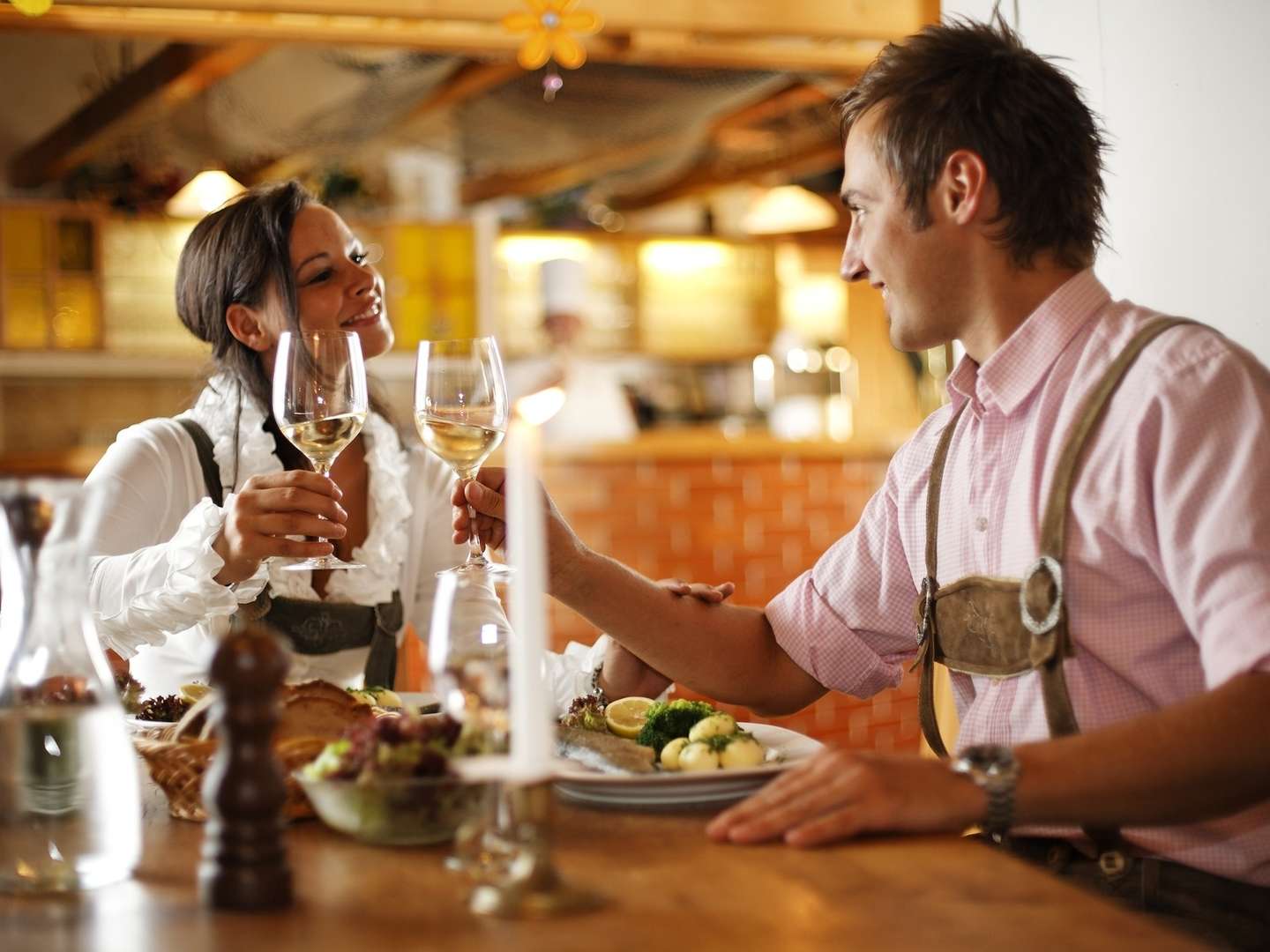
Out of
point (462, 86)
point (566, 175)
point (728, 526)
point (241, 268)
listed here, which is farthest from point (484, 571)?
point (566, 175)

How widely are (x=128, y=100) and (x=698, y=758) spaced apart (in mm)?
5855

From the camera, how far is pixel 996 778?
1091mm

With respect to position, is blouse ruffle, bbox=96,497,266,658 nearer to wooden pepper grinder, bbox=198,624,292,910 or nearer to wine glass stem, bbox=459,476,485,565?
wine glass stem, bbox=459,476,485,565

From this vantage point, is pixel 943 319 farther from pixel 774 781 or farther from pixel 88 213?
pixel 88 213

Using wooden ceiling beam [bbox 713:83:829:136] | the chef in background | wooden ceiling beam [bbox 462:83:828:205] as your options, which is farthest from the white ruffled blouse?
wooden ceiling beam [bbox 462:83:828:205]

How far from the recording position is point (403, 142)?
25.7 feet

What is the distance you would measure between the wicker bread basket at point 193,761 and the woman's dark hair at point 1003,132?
2.96 feet

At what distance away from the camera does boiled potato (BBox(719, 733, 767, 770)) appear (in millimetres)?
1240

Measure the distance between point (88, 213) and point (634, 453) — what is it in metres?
4.14

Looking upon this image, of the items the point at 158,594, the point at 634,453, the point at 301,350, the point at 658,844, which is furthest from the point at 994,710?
the point at 634,453

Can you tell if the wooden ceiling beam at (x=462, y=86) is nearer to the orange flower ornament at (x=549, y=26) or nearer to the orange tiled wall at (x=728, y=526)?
the orange tiled wall at (x=728, y=526)

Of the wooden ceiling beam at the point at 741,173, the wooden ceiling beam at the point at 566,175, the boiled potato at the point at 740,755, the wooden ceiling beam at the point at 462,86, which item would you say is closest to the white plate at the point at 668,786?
the boiled potato at the point at 740,755

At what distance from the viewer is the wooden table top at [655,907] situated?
86cm

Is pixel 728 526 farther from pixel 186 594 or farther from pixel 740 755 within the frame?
pixel 740 755
